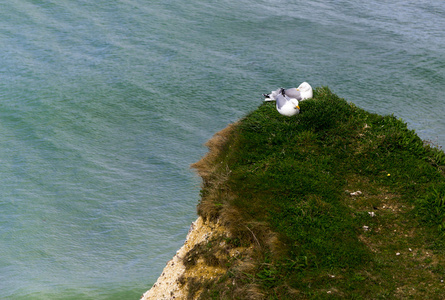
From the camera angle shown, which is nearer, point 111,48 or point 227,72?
point 227,72

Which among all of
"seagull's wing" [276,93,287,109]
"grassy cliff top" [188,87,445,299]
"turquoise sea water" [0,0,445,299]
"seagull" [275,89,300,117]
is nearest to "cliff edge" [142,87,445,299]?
"grassy cliff top" [188,87,445,299]

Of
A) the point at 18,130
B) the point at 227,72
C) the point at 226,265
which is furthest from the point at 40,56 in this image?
the point at 226,265

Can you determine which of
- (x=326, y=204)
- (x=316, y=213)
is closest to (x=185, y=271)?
(x=316, y=213)

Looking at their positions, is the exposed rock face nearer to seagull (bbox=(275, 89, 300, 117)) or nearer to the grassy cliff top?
the grassy cliff top

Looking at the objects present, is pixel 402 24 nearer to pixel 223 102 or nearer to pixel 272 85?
pixel 272 85

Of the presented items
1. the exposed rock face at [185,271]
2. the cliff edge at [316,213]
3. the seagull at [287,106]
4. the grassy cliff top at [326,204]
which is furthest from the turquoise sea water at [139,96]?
the seagull at [287,106]

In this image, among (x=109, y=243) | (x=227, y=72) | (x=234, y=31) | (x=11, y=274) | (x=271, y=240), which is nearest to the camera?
(x=271, y=240)
